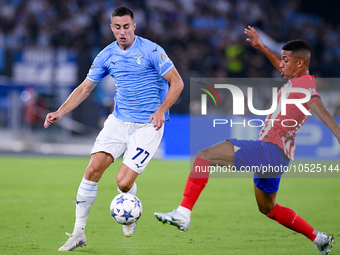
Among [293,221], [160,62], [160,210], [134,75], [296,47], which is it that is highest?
[296,47]

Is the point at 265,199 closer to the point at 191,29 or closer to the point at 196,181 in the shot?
the point at 196,181

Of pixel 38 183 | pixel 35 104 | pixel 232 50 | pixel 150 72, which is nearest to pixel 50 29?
pixel 35 104

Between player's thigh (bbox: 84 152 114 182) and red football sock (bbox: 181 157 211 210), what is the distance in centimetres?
115

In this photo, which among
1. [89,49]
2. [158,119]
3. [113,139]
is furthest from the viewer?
[89,49]

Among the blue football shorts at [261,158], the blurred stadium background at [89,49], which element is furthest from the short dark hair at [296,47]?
the blurred stadium background at [89,49]

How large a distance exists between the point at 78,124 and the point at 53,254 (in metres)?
15.5

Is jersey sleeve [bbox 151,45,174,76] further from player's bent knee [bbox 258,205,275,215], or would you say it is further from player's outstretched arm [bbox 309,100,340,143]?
player's bent knee [bbox 258,205,275,215]

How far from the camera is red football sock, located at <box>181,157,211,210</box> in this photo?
5.45 metres

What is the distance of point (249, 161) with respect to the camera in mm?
5617

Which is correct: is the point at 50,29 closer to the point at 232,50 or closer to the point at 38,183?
the point at 232,50

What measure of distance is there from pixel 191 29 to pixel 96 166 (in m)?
16.1

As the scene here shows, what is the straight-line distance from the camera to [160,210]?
30.8ft

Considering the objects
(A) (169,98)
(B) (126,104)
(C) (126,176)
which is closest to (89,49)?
(B) (126,104)

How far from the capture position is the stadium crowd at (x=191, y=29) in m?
20.7
